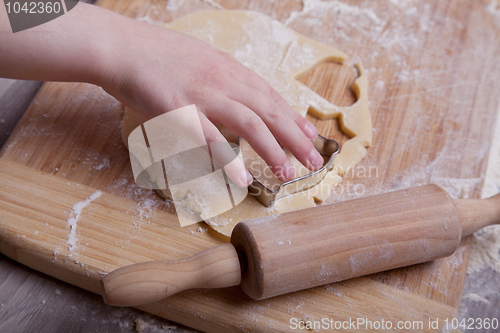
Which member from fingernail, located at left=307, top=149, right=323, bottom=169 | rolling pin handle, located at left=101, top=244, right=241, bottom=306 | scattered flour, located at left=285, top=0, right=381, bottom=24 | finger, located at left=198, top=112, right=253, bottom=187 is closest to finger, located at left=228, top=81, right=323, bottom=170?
fingernail, located at left=307, top=149, right=323, bottom=169

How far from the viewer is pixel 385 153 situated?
1238mm

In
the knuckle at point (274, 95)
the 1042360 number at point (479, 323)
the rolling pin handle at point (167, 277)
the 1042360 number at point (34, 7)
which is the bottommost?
the 1042360 number at point (479, 323)

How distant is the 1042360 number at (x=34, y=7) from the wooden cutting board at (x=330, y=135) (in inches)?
10.7

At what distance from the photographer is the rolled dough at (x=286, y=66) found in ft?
3.74

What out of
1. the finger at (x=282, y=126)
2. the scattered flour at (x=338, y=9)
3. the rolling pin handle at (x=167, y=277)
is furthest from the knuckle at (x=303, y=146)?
the scattered flour at (x=338, y=9)

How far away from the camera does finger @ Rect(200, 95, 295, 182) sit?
3.33 ft

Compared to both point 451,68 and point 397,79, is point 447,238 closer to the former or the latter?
point 397,79

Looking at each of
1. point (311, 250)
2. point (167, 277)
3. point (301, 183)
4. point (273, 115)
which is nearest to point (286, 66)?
point (273, 115)

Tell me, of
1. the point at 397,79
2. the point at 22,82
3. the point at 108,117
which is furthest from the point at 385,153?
the point at 22,82

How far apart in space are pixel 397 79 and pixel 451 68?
23cm

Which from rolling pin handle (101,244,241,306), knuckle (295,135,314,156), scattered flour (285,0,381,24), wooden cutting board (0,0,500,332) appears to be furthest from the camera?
scattered flour (285,0,381,24)

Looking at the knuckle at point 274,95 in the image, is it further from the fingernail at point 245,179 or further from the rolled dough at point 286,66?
the fingernail at point 245,179

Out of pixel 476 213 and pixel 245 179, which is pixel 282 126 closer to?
pixel 245 179

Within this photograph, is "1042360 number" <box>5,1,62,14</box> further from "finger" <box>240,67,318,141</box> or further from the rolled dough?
"finger" <box>240,67,318,141</box>
